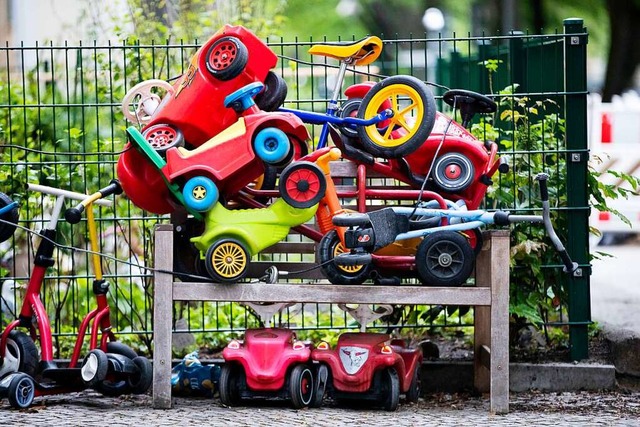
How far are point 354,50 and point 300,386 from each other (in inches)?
78.3

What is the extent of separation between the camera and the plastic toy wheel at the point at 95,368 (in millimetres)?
7098

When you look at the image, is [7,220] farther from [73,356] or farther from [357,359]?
[357,359]

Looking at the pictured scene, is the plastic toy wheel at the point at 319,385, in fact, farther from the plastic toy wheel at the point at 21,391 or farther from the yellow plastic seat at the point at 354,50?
the yellow plastic seat at the point at 354,50

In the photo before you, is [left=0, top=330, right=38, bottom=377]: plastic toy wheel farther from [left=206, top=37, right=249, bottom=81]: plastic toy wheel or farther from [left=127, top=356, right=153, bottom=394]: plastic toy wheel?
[left=206, top=37, right=249, bottom=81]: plastic toy wheel

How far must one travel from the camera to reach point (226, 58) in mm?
7102

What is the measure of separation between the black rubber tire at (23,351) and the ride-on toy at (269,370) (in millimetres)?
1145

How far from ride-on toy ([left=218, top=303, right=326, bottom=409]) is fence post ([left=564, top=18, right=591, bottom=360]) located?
202cm

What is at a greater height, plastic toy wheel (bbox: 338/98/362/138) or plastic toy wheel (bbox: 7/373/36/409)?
plastic toy wheel (bbox: 338/98/362/138)

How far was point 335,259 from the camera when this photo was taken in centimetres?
699

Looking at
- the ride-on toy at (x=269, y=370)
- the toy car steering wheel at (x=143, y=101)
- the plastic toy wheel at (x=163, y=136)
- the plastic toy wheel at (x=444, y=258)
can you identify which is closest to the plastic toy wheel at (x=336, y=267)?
the plastic toy wheel at (x=444, y=258)

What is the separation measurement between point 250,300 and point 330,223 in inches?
25.4

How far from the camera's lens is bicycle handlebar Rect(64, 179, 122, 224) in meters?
7.17

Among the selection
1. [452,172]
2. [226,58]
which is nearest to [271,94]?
[226,58]

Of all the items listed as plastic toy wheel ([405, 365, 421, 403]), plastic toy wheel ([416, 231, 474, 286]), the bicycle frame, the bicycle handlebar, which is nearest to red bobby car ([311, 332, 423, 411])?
plastic toy wheel ([405, 365, 421, 403])
